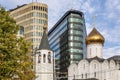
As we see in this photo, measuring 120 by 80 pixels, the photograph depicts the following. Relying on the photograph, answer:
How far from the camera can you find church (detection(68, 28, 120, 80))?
6388cm

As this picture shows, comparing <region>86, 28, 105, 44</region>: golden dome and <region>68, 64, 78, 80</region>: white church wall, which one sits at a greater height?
<region>86, 28, 105, 44</region>: golden dome

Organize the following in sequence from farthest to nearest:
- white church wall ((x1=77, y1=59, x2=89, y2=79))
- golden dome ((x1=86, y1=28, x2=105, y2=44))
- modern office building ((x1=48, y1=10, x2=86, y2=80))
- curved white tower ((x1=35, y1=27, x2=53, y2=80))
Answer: modern office building ((x1=48, y1=10, x2=86, y2=80))
golden dome ((x1=86, y1=28, x2=105, y2=44))
white church wall ((x1=77, y1=59, x2=89, y2=79))
curved white tower ((x1=35, y1=27, x2=53, y2=80))

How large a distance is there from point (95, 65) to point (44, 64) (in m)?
9.19

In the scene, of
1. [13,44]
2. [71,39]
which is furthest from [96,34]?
[13,44]

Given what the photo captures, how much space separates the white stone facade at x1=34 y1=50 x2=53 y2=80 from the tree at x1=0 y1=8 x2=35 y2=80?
3584 centimetres

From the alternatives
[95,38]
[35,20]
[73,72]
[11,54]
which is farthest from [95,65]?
[35,20]

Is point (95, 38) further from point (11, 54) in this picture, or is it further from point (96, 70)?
point (11, 54)

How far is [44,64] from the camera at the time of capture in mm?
63719

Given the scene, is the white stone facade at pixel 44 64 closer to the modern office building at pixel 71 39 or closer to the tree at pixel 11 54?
the tree at pixel 11 54

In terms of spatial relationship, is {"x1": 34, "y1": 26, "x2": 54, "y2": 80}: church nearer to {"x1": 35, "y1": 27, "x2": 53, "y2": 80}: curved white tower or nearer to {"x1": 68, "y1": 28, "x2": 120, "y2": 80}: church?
{"x1": 35, "y1": 27, "x2": 53, "y2": 80}: curved white tower

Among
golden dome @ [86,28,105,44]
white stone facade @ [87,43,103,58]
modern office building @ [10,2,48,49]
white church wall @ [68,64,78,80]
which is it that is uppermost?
modern office building @ [10,2,48,49]

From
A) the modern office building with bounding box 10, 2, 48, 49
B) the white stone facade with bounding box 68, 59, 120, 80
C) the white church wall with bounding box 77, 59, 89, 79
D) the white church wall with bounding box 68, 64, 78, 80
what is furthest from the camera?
the modern office building with bounding box 10, 2, 48, 49

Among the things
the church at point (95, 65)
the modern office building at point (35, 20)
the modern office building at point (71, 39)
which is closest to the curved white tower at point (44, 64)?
the church at point (95, 65)

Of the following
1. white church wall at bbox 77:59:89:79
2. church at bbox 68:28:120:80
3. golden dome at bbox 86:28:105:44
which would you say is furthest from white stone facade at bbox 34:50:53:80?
golden dome at bbox 86:28:105:44
